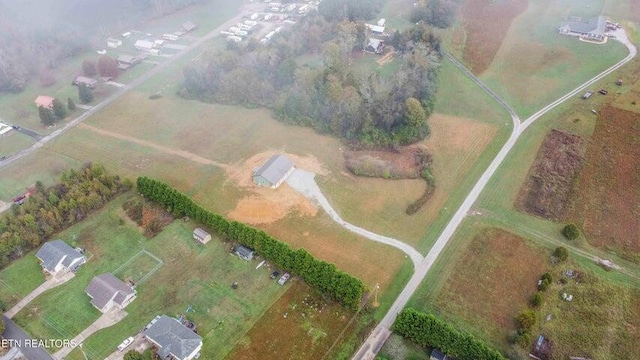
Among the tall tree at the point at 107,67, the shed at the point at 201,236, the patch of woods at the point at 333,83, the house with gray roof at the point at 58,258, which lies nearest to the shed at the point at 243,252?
the shed at the point at 201,236

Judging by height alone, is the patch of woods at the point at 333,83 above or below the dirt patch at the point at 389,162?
above

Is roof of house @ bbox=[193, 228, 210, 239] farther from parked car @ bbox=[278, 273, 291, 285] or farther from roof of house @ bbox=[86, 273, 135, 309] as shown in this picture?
parked car @ bbox=[278, 273, 291, 285]

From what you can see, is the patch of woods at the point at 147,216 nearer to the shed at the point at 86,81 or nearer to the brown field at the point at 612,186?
the shed at the point at 86,81

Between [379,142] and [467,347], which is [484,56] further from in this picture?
[467,347]

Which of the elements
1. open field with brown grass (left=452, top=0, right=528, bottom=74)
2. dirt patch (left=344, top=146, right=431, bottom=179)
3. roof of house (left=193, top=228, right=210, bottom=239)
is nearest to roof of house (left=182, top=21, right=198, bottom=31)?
open field with brown grass (left=452, top=0, right=528, bottom=74)

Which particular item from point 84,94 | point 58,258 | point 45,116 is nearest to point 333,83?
point 84,94

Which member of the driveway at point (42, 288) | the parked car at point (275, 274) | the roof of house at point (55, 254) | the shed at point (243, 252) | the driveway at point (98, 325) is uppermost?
the roof of house at point (55, 254)
